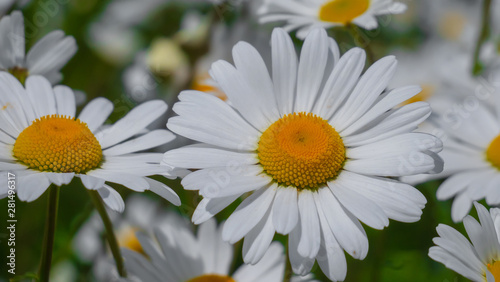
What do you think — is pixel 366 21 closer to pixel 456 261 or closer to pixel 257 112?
pixel 257 112

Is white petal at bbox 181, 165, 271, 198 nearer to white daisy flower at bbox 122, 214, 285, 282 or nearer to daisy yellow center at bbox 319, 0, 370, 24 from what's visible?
white daisy flower at bbox 122, 214, 285, 282

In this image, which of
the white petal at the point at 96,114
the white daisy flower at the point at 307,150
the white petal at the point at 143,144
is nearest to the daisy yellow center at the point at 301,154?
the white daisy flower at the point at 307,150

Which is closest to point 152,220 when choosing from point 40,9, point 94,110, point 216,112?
point 94,110

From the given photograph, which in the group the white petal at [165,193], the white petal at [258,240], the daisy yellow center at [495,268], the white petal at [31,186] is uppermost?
the white petal at [31,186]

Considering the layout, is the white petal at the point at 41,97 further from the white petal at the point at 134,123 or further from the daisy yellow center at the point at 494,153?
the daisy yellow center at the point at 494,153

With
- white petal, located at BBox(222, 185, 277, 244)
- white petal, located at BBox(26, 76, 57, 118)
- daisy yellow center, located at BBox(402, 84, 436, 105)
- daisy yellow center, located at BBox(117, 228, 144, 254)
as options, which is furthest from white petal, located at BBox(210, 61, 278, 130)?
daisy yellow center, located at BBox(402, 84, 436, 105)

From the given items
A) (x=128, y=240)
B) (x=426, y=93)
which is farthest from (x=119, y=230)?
(x=426, y=93)
